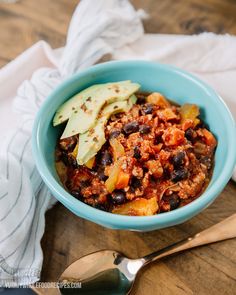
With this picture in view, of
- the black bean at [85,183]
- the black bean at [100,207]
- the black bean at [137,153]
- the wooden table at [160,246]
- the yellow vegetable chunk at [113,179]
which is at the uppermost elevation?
the black bean at [137,153]

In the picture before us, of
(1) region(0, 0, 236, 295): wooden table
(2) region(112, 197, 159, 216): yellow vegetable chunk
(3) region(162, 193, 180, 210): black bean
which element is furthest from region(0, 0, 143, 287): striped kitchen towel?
(3) region(162, 193, 180, 210): black bean

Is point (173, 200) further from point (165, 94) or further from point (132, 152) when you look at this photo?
point (165, 94)

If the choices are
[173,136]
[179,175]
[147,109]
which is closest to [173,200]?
[179,175]

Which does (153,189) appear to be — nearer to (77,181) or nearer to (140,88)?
(77,181)

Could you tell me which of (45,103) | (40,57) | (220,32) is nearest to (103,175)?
(45,103)

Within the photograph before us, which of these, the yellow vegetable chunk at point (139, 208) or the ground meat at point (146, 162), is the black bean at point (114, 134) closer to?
the ground meat at point (146, 162)

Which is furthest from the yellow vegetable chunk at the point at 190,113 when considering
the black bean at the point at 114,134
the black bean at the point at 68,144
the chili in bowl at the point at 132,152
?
the black bean at the point at 68,144
